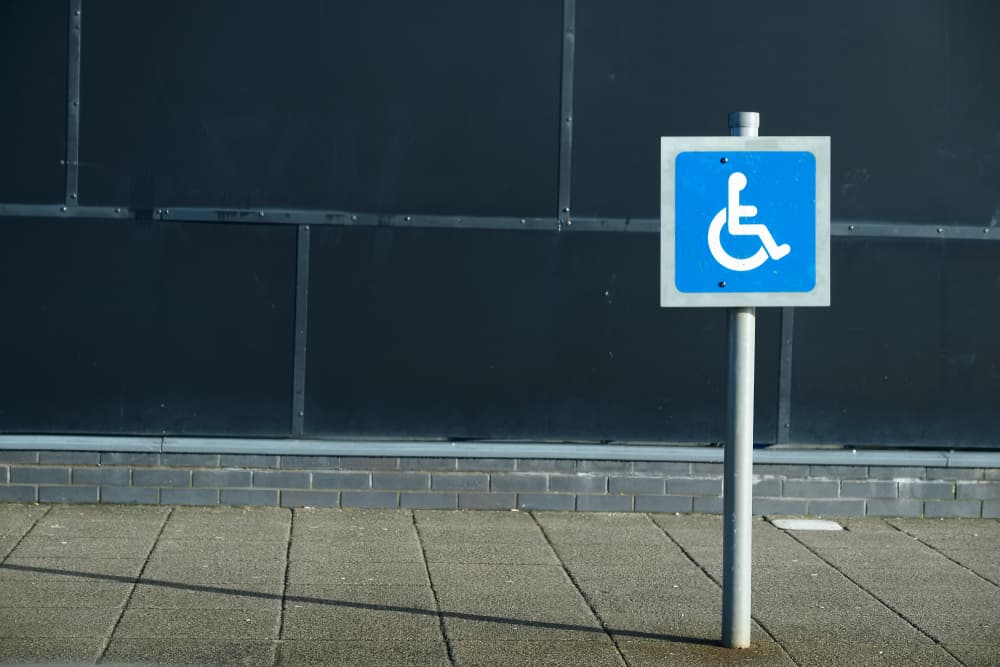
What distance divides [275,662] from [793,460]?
13.2 feet

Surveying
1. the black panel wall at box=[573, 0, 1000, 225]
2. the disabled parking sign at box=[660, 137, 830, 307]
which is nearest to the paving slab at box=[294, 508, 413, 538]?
the black panel wall at box=[573, 0, 1000, 225]

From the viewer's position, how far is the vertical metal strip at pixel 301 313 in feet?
27.8

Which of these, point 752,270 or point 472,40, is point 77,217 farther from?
point 752,270

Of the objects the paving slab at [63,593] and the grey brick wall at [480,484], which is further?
the grey brick wall at [480,484]

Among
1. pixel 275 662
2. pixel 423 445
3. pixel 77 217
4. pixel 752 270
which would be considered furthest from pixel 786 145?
pixel 77 217

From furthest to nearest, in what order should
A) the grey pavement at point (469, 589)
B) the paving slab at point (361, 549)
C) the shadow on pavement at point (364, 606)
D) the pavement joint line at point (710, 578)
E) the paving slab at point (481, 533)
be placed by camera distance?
the paving slab at point (481, 533), the paving slab at point (361, 549), the shadow on pavement at point (364, 606), the pavement joint line at point (710, 578), the grey pavement at point (469, 589)

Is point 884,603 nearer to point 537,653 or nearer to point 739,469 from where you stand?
point 739,469

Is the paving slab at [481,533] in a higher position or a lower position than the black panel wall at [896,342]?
lower

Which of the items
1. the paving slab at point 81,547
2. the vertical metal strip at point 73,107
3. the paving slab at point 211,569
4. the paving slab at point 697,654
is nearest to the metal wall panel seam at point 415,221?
the vertical metal strip at point 73,107

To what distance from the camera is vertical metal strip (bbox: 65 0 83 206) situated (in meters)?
8.29

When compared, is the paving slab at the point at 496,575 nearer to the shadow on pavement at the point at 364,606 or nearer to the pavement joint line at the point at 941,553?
the shadow on pavement at the point at 364,606

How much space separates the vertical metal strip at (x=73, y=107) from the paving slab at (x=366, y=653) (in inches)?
140

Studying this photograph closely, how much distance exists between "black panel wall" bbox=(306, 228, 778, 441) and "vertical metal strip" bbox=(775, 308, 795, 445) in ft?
0.41

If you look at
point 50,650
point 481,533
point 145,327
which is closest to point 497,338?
point 481,533
